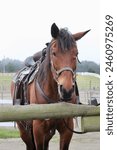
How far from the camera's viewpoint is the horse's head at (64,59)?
4.46 m

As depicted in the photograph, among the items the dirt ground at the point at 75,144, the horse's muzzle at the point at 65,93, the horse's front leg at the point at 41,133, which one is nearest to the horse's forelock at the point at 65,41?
the horse's muzzle at the point at 65,93

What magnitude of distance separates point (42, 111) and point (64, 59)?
2.86ft

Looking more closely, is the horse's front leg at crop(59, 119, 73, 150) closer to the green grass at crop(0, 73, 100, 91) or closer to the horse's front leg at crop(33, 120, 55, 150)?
the horse's front leg at crop(33, 120, 55, 150)

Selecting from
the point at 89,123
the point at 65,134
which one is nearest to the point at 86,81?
the point at 65,134

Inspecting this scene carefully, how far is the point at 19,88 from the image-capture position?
20.7 ft

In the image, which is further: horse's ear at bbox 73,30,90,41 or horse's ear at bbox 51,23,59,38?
horse's ear at bbox 73,30,90,41

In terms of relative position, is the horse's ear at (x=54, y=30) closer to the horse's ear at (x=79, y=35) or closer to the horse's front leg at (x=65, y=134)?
the horse's ear at (x=79, y=35)

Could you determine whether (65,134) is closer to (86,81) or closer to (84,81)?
(84,81)

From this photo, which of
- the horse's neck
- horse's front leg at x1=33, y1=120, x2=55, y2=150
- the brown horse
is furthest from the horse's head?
horse's front leg at x1=33, y1=120, x2=55, y2=150

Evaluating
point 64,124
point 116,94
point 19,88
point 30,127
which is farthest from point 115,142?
point 19,88

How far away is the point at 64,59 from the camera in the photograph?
467 cm

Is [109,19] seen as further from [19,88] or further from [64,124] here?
[19,88]

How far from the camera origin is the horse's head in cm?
446

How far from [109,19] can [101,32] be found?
12 centimetres
